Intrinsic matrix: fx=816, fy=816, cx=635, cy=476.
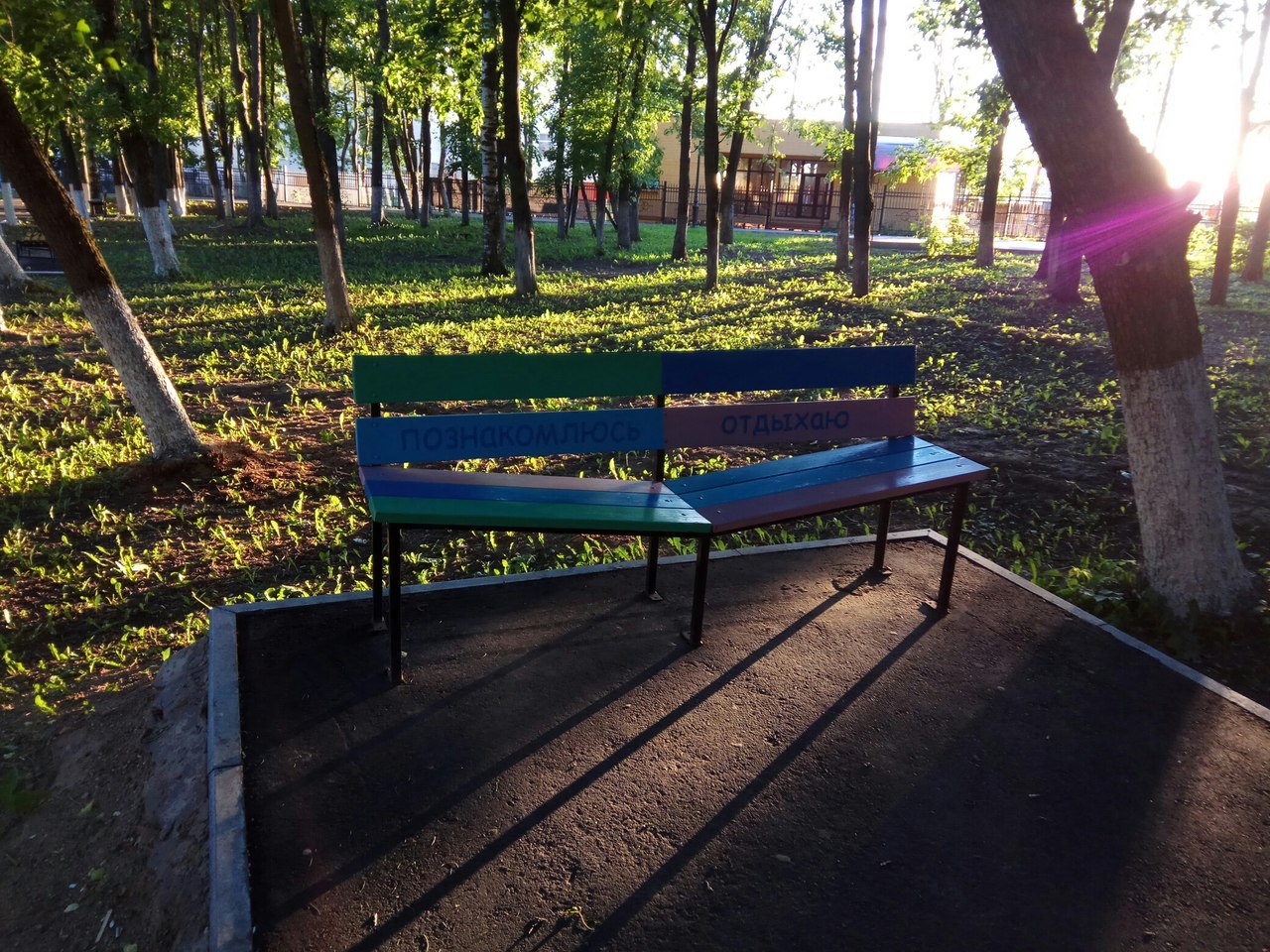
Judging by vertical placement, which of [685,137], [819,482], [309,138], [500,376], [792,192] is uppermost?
[792,192]

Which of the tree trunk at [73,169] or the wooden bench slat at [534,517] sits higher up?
the tree trunk at [73,169]

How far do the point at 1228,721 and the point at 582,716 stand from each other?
2.29 metres

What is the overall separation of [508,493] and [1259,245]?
18098 mm

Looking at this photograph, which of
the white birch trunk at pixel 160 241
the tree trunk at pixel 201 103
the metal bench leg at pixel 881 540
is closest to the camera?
the metal bench leg at pixel 881 540

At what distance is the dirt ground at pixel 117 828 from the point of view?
6.87ft

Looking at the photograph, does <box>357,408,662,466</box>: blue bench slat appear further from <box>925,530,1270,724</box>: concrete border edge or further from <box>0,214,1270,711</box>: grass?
<box>925,530,1270,724</box>: concrete border edge

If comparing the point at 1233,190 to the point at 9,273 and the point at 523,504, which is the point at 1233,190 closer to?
the point at 523,504

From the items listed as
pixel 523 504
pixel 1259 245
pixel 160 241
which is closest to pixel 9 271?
pixel 160 241

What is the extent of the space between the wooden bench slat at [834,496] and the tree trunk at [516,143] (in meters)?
10.5

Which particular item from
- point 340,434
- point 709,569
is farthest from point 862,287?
point 709,569

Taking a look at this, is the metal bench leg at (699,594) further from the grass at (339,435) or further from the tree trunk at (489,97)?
the tree trunk at (489,97)

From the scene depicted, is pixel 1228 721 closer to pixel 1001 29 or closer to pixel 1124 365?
pixel 1124 365

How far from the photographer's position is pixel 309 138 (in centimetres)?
827

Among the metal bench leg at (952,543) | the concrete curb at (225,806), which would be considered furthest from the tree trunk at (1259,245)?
the concrete curb at (225,806)
